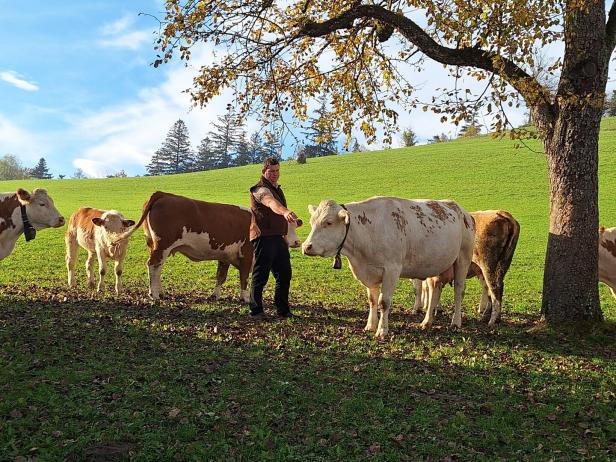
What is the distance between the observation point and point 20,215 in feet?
34.9

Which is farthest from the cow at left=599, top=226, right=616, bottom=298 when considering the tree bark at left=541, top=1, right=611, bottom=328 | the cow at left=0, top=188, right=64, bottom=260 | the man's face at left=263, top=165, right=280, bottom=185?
the cow at left=0, top=188, right=64, bottom=260

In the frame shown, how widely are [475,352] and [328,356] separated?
7.22 feet

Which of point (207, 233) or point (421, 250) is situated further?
point (207, 233)

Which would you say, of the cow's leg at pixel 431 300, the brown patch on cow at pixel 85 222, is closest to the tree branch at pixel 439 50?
the cow's leg at pixel 431 300

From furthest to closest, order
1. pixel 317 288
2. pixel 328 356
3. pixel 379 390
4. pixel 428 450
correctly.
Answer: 1. pixel 317 288
2. pixel 328 356
3. pixel 379 390
4. pixel 428 450

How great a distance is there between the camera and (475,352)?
8.05 metres

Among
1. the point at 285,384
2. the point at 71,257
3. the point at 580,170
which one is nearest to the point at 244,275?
the point at 71,257

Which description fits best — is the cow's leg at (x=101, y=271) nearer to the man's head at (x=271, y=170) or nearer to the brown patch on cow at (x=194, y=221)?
the brown patch on cow at (x=194, y=221)

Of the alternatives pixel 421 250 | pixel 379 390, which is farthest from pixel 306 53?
pixel 379 390

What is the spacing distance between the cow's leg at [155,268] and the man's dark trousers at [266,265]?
2.39 metres

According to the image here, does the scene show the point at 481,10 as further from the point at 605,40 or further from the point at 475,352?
the point at 475,352

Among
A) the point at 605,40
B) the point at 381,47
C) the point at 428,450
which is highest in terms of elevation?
the point at 381,47

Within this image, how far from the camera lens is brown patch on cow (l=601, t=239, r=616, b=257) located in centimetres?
1191

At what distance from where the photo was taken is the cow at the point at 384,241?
879 cm
